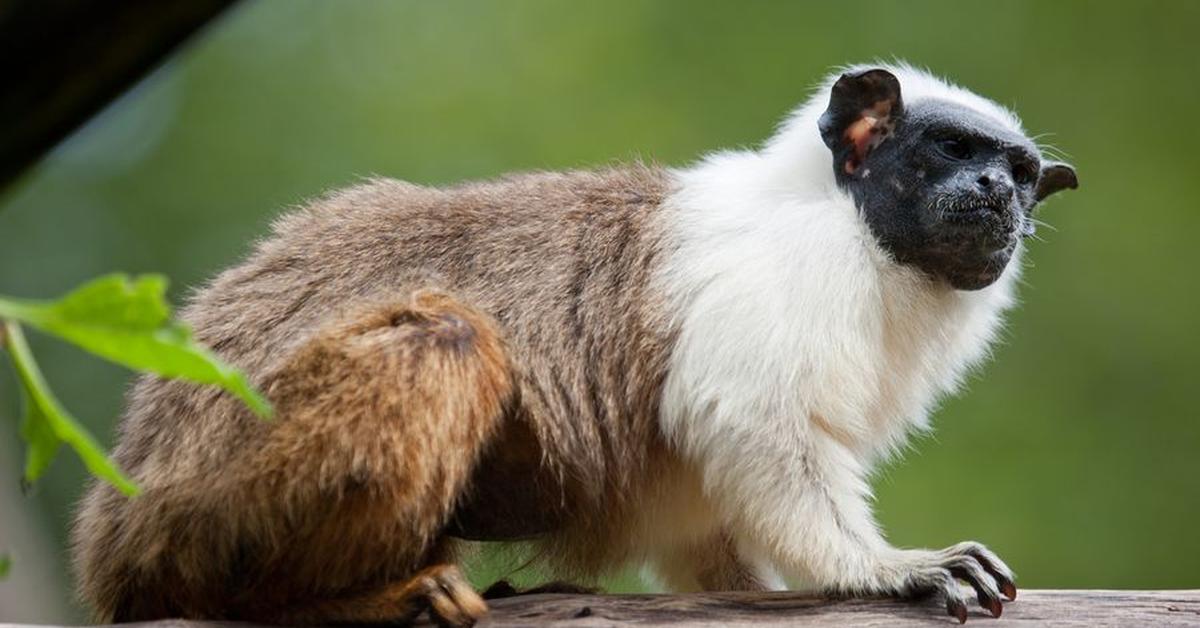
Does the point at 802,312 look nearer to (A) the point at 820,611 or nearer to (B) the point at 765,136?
(A) the point at 820,611

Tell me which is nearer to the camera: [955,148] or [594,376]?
[594,376]

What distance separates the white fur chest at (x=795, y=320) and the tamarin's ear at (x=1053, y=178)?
490 millimetres

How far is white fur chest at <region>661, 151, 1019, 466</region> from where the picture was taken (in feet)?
18.2

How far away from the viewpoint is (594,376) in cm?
580

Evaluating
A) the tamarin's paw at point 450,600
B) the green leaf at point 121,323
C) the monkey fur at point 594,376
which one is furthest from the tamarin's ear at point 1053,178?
the green leaf at point 121,323

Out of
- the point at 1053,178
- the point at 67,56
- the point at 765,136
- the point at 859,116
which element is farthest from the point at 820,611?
the point at 765,136

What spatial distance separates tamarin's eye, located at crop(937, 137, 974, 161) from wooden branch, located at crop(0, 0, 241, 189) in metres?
3.14

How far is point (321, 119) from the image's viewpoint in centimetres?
1375

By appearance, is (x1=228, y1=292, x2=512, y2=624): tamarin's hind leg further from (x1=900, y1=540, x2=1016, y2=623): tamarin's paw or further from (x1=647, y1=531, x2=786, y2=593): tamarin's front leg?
(x1=647, y1=531, x2=786, y2=593): tamarin's front leg

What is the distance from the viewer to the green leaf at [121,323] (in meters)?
1.76

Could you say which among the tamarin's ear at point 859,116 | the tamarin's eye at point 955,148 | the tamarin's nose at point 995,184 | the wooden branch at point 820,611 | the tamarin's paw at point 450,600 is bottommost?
the wooden branch at point 820,611

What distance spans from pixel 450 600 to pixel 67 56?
219 centimetres

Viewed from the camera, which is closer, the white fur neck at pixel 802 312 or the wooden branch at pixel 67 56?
the wooden branch at pixel 67 56

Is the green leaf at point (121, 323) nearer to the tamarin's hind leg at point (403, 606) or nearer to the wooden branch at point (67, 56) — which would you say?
the wooden branch at point (67, 56)
